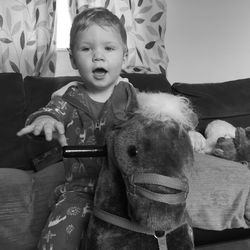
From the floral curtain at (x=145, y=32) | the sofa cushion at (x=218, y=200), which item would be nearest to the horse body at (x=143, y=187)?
the sofa cushion at (x=218, y=200)

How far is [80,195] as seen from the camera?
0.89 metres

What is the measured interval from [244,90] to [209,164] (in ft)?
3.43

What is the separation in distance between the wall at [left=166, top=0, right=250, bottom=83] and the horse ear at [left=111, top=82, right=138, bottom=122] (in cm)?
171

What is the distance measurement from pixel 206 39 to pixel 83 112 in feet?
5.33

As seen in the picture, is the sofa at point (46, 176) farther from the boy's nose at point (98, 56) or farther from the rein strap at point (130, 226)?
the boy's nose at point (98, 56)

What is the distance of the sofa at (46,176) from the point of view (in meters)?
1.07

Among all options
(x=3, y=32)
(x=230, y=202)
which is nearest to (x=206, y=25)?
(x=3, y=32)

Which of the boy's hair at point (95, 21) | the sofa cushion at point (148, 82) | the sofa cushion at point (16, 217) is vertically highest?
the boy's hair at point (95, 21)

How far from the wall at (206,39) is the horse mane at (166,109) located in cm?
170

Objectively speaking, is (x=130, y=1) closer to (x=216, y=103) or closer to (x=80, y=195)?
(x=216, y=103)

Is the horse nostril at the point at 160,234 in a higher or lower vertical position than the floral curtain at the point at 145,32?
lower

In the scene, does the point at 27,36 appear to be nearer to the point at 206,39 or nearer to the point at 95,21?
the point at 95,21

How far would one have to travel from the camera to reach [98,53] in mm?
963

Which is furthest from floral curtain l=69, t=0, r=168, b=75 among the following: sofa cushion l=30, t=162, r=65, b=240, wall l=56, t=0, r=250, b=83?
sofa cushion l=30, t=162, r=65, b=240
